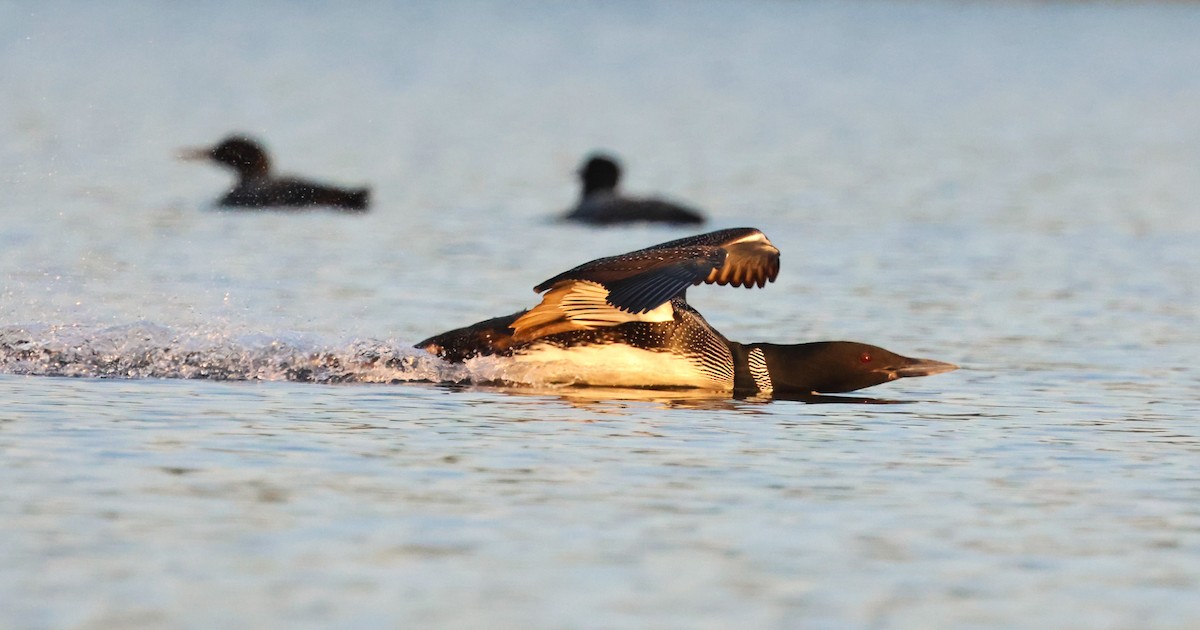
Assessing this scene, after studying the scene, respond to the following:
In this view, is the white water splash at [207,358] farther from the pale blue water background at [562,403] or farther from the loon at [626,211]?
the loon at [626,211]

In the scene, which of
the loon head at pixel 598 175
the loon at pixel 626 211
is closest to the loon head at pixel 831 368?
the loon at pixel 626 211

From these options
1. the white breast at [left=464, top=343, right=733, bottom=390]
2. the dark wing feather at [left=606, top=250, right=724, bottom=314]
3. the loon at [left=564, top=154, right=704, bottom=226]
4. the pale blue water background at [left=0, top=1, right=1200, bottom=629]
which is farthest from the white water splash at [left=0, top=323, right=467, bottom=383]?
the loon at [left=564, top=154, right=704, bottom=226]

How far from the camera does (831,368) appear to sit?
35.2ft

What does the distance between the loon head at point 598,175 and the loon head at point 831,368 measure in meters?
10.1

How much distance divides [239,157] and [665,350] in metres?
10.7

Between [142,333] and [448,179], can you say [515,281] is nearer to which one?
[142,333]

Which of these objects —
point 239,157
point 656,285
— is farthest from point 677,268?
point 239,157

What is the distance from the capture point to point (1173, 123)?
118 ft

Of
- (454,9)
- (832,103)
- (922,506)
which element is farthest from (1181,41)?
(922,506)

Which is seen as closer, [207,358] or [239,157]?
[207,358]

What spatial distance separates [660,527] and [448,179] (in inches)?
635

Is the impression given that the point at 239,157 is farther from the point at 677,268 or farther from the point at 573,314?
the point at 677,268

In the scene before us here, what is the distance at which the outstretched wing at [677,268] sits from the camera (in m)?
9.74

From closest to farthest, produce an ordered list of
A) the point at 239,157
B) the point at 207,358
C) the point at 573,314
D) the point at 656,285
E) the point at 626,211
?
the point at 656,285
the point at 573,314
the point at 207,358
the point at 626,211
the point at 239,157
